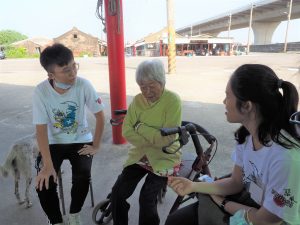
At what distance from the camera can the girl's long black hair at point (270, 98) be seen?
1.26 metres

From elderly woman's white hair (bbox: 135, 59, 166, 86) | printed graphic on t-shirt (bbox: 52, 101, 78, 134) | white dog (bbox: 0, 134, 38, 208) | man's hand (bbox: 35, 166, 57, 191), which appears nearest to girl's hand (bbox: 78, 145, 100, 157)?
printed graphic on t-shirt (bbox: 52, 101, 78, 134)

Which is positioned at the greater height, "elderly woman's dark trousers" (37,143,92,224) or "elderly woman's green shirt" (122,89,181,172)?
"elderly woman's green shirt" (122,89,181,172)

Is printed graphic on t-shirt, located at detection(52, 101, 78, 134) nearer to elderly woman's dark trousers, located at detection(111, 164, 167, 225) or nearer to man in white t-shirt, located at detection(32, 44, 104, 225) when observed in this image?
man in white t-shirt, located at detection(32, 44, 104, 225)

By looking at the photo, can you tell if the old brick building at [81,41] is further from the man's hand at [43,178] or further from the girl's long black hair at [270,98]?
the girl's long black hair at [270,98]

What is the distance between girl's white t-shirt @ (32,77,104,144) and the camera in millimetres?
2289

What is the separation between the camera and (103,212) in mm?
2498

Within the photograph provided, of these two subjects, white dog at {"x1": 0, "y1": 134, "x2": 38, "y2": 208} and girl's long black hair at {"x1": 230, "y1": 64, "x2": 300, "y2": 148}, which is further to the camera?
white dog at {"x1": 0, "y1": 134, "x2": 38, "y2": 208}

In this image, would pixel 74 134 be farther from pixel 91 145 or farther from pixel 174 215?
pixel 174 215

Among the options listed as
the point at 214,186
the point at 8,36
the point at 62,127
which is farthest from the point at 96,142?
the point at 8,36

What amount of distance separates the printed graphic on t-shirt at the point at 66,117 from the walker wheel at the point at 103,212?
641 mm

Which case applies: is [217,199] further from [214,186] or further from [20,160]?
[20,160]

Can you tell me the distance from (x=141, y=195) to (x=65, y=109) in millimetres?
891

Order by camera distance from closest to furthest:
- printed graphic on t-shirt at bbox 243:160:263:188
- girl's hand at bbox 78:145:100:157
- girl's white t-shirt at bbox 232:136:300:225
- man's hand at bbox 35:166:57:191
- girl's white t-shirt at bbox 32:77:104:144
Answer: girl's white t-shirt at bbox 232:136:300:225
printed graphic on t-shirt at bbox 243:160:263:188
man's hand at bbox 35:166:57:191
girl's white t-shirt at bbox 32:77:104:144
girl's hand at bbox 78:145:100:157

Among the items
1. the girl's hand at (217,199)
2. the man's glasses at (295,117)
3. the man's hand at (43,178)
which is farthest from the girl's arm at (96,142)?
the man's glasses at (295,117)
